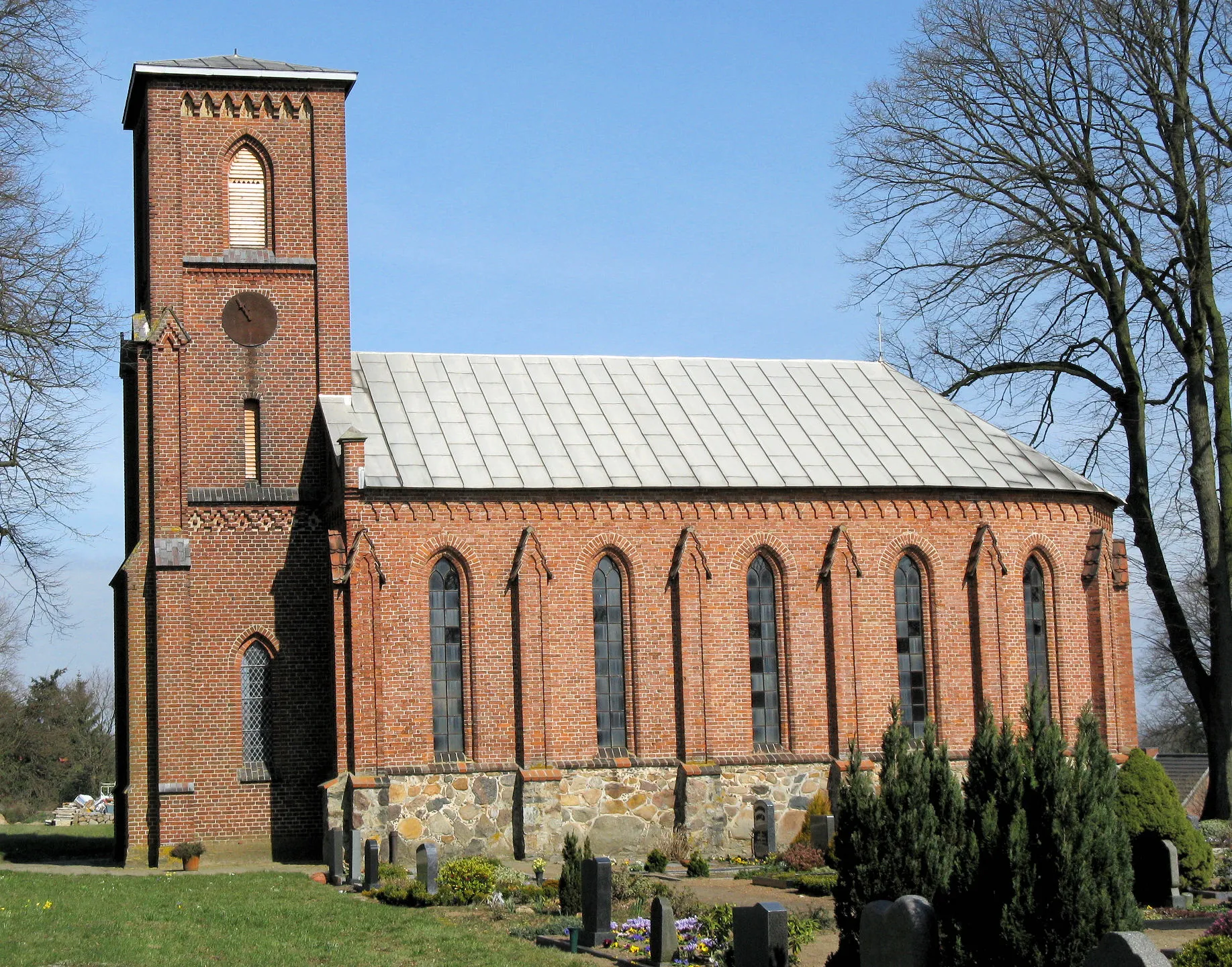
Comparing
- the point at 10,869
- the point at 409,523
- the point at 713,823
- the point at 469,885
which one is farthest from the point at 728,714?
the point at 10,869

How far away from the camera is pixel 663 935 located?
52.5 feet

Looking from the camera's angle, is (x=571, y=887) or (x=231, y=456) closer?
(x=571, y=887)

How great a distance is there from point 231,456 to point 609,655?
770 cm

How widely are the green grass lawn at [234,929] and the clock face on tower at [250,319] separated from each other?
10242mm

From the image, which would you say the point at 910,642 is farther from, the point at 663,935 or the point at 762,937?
the point at 762,937

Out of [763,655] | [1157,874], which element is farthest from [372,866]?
[1157,874]

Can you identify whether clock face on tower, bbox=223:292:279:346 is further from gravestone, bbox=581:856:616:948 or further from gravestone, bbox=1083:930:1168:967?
gravestone, bbox=1083:930:1168:967

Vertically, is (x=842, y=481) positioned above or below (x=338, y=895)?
above

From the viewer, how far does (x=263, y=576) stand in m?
27.5

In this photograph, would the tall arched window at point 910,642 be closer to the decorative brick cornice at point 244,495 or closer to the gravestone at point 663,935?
the decorative brick cornice at point 244,495

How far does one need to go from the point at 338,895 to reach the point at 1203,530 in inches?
685

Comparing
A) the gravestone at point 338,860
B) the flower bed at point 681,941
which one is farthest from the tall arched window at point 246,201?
the flower bed at point 681,941

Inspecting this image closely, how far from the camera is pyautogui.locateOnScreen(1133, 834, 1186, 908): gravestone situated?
21.5 meters

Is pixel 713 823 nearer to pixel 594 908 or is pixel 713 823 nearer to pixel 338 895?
pixel 338 895
